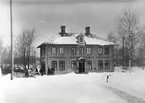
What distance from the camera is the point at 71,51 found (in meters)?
0.90

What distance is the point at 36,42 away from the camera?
0.91 m

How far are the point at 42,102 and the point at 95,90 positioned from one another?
0.27 metres

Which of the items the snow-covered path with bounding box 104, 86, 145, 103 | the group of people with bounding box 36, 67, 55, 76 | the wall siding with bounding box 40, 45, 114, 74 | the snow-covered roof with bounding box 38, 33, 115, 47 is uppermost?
the snow-covered roof with bounding box 38, 33, 115, 47

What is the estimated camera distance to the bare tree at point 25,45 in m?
0.90

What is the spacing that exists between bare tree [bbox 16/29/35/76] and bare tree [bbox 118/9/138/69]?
47cm

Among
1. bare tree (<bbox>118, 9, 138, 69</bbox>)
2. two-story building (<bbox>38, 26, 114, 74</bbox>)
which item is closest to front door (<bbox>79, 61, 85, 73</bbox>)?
two-story building (<bbox>38, 26, 114, 74</bbox>)

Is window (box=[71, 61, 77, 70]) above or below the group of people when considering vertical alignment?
above

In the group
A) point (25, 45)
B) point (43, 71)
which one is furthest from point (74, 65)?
point (25, 45)

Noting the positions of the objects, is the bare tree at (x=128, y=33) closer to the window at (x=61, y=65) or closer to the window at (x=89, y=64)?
the window at (x=89, y=64)

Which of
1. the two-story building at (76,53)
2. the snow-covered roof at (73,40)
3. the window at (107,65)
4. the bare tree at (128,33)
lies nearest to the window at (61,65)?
the two-story building at (76,53)

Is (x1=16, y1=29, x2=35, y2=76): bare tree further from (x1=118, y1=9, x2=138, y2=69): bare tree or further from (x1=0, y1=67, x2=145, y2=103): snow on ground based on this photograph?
(x1=118, y1=9, x2=138, y2=69): bare tree

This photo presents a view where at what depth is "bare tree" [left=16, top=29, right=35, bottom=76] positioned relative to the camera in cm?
90

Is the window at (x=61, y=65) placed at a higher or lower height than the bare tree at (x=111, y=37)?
lower

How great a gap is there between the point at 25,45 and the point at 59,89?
28 cm
